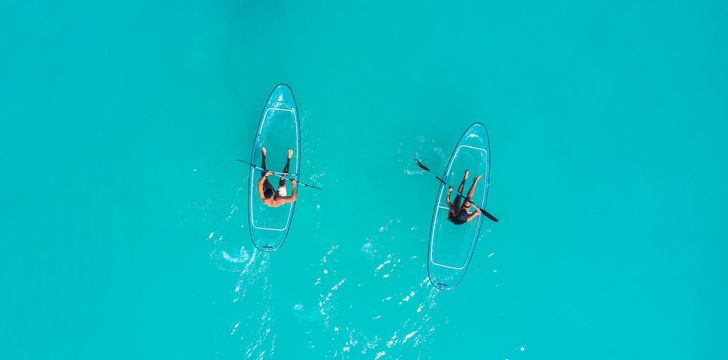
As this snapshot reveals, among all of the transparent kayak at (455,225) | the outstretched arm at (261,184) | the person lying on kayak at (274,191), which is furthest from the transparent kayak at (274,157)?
the transparent kayak at (455,225)

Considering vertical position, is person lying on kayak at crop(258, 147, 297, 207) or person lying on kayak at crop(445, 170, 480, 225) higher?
person lying on kayak at crop(258, 147, 297, 207)

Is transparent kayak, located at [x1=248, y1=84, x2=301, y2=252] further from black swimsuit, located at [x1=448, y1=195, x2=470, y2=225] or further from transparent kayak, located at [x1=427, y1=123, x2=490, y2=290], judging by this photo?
black swimsuit, located at [x1=448, y1=195, x2=470, y2=225]

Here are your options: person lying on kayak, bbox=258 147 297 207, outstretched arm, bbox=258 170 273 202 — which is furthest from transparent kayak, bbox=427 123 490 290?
outstretched arm, bbox=258 170 273 202

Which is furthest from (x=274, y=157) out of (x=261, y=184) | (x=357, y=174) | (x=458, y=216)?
(x=458, y=216)

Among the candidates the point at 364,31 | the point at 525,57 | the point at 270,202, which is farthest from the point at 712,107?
the point at 270,202

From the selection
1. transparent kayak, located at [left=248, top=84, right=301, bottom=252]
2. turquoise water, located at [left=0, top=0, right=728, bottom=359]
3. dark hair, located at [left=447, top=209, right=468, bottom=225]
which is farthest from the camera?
turquoise water, located at [left=0, top=0, right=728, bottom=359]

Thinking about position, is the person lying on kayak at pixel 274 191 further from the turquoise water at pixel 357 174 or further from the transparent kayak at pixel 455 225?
the transparent kayak at pixel 455 225

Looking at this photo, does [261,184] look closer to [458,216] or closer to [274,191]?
[274,191]
